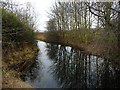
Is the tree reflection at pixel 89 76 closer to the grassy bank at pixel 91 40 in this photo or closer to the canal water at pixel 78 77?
the canal water at pixel 78 77

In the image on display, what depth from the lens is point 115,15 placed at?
2116 centimetres

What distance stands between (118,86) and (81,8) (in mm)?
27475

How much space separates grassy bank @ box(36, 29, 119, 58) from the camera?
73.4 feet

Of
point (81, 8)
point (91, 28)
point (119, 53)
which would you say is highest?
point (81, 8)

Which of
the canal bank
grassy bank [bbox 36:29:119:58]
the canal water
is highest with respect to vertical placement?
grassy bank [bbox 36:29:119:58]

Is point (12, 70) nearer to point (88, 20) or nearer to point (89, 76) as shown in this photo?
point (89, 76)

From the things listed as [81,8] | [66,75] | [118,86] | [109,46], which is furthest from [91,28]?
[118,86]

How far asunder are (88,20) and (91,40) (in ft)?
17.5

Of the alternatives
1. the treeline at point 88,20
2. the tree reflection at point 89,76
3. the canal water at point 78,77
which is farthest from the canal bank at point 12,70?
the treeline at point 88,20

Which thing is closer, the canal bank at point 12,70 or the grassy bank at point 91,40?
the canal bank at point 12,70

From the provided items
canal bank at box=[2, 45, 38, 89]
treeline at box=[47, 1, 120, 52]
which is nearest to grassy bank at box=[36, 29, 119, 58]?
treeline at box=[47, 1, 120, 52]

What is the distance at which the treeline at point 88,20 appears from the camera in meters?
21.3

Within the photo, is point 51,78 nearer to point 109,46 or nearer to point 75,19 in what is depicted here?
point 109,46

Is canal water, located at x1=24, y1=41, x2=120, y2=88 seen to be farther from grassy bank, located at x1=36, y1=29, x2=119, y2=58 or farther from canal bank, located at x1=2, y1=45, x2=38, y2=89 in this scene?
grassy bank, located at x1=36, y1=29, x2=119, y2=58
